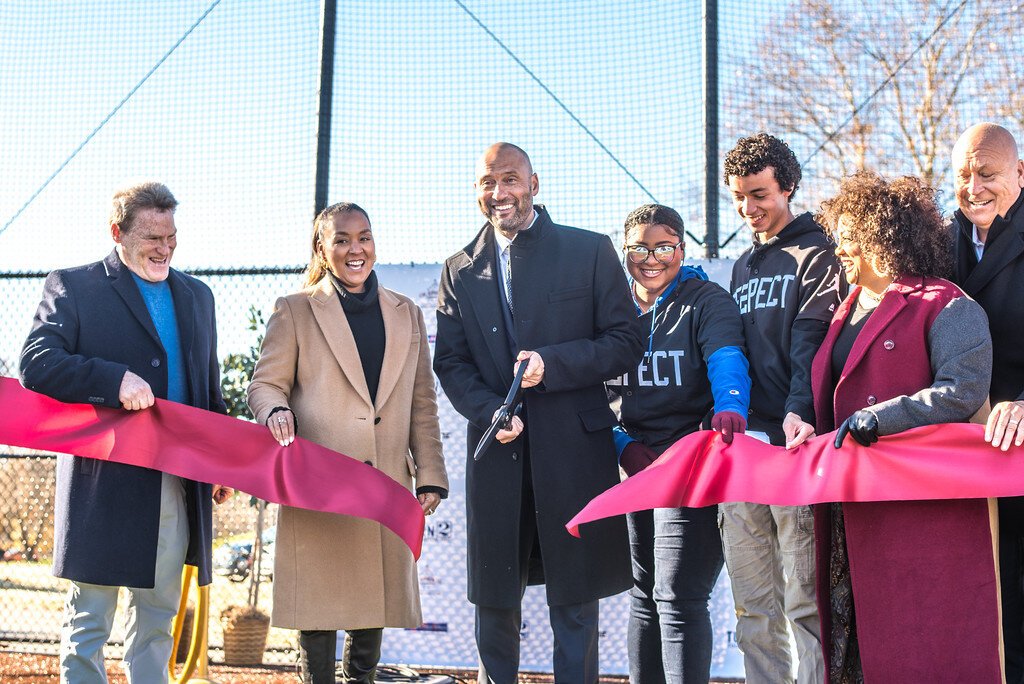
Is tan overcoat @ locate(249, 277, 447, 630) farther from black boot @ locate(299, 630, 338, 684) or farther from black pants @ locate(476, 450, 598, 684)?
black pants @ locate(476, 450, 598, 684)

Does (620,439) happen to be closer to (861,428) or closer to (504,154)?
(861,428)

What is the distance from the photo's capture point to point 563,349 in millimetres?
3680

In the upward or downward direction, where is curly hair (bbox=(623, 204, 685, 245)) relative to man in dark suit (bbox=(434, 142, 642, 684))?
upward

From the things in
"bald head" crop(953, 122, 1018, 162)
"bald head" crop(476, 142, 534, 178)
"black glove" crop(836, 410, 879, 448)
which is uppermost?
"bald head" crop(476, 142, 534, 178)

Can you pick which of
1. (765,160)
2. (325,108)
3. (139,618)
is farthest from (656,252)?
(325,108)

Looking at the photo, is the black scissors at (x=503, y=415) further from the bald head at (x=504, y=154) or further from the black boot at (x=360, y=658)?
the black boot at (x=360, y=658)

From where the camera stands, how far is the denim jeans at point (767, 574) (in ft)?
12.2

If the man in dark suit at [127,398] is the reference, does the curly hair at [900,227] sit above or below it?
above

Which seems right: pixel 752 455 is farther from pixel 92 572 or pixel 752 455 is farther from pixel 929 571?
pixel 92 572

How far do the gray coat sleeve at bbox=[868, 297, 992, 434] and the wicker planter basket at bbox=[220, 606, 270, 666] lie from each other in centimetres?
396

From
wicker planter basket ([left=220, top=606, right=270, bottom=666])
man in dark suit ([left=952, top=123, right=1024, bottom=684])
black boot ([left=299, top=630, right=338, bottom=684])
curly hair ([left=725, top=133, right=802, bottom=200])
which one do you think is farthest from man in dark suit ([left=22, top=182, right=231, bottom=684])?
man in dark suit ([left=952, top=123, right=1024, bottom=684])

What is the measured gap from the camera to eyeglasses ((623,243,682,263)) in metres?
4.09

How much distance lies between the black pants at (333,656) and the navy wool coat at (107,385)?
497 mm

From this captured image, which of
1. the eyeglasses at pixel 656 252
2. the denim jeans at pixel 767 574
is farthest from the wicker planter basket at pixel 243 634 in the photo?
the eyeglasses at pixel 656 252
